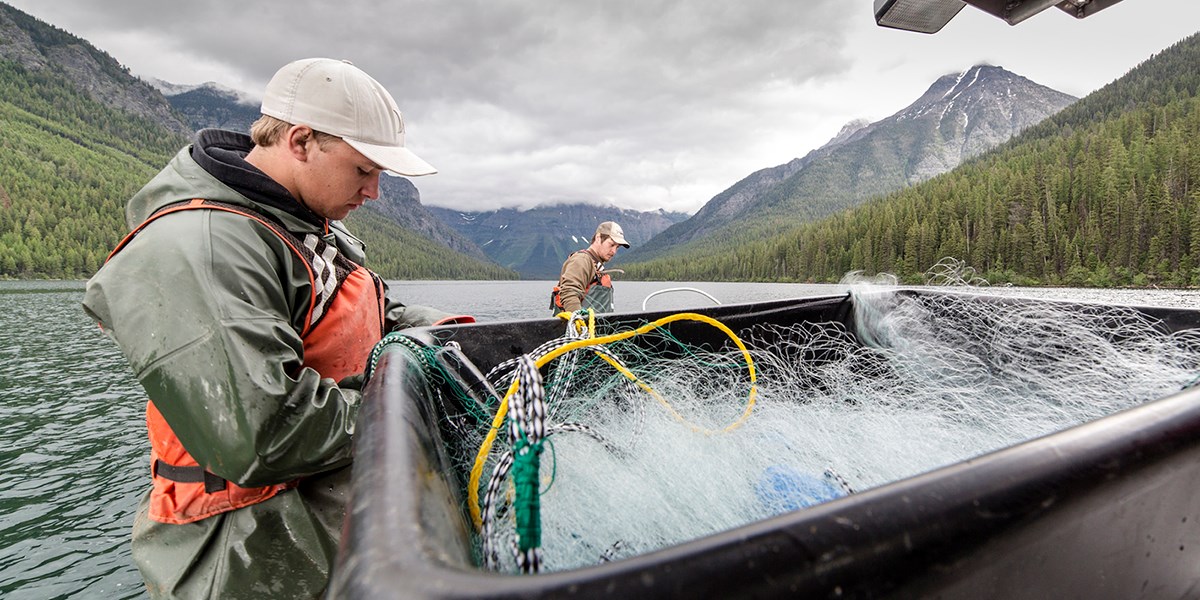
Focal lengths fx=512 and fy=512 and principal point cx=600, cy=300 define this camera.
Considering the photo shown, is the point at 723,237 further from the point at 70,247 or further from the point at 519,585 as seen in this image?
the point at 519,585

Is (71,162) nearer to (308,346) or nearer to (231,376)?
(308,346)

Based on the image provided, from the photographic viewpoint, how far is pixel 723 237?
197125 mm

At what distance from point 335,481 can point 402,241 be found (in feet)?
656

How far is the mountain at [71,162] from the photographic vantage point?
7406 centimetres

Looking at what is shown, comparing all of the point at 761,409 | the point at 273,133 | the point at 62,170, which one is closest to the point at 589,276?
the point at 761,409

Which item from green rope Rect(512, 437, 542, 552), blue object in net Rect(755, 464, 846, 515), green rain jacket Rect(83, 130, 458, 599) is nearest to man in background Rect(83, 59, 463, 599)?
green rain jacket Rect(83, 130, 458, 599)

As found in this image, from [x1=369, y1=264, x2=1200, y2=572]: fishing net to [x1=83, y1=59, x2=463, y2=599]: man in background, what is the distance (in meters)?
0.42

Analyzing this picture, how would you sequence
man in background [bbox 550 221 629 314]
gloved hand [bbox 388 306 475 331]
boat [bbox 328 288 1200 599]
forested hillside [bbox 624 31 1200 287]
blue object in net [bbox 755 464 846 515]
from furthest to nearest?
1. forested hillside [bbox 624 31 1200 287]
2. man in background [bbox 550 221 629 314]
3. gloved hand [bbox 388 306 475 331]
4. blue object in net [bbox 755 464 846 515]
5. boat [bbox 328 288 1200 599]

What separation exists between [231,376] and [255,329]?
14 cm

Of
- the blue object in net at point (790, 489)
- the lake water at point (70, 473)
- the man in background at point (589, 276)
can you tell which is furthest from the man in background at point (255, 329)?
the man in background at point (589, 276)

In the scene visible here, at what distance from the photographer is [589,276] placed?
7.74 metres

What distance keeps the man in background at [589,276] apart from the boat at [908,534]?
6361mm

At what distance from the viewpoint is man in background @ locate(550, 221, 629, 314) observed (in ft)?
24.4

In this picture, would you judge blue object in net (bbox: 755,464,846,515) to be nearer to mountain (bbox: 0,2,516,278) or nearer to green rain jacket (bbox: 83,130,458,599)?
green rain jacket (bbox: 83,130,458,599)
